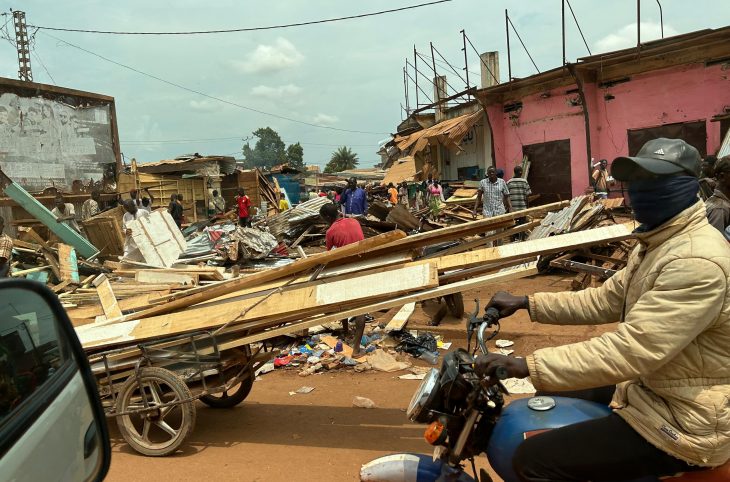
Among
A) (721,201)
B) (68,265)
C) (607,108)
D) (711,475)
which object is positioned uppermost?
(607,108)

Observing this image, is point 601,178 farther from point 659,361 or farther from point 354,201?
point 659,361

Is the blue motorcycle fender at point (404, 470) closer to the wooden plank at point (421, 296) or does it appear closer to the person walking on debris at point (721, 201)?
the wooden plank at point (421, 296)

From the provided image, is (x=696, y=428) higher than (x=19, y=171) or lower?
lower

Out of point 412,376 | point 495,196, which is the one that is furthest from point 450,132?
point 412,376

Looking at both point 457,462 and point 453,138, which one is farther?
point 453,138

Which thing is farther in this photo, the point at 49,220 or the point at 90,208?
the point at 90,208

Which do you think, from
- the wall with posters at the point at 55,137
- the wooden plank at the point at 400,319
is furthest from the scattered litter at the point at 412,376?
the wall with posters at the point at 55,137

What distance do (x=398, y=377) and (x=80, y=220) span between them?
13132 millimetres

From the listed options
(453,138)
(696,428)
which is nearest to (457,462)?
(696,428)

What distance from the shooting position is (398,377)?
19.8ft

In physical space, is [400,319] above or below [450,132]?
below

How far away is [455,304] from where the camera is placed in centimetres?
783

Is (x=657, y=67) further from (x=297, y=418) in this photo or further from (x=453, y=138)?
(x=297, y=418)

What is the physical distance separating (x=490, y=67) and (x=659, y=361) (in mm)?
20256
